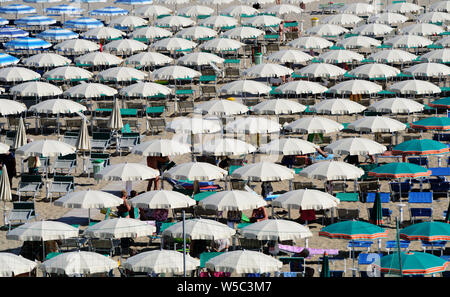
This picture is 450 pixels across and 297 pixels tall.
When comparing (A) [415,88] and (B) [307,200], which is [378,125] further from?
(B) [307,200]

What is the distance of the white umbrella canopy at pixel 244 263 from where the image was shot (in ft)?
69.7

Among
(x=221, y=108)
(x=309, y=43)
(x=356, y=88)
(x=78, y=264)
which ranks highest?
(x=309, y=43)

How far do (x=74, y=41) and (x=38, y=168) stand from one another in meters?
14.8

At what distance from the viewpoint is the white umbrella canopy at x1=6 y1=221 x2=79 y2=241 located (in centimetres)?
2369

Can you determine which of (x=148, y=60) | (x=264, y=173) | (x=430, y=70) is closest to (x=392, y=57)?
(x=430, y=70)

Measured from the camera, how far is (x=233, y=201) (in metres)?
25.5

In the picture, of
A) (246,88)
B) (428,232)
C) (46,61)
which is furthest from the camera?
(46,61)

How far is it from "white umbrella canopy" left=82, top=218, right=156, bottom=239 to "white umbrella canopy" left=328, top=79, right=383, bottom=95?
14.4 m

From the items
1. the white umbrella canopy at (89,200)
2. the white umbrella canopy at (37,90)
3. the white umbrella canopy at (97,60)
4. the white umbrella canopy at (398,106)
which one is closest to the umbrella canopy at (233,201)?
the white umbrella canopy at (89,200)

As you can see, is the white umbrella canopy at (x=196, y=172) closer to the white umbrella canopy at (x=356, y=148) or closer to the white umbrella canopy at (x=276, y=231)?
the white umbrella canopy at (x=356, y=148)

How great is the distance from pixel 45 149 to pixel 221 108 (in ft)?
22.1

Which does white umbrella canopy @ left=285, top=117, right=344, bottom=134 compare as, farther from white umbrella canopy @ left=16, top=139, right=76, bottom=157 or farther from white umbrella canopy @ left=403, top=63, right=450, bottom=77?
white umbrella canopy @ left=403, top=63, right=450, bottom=77

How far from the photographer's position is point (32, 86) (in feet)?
123
